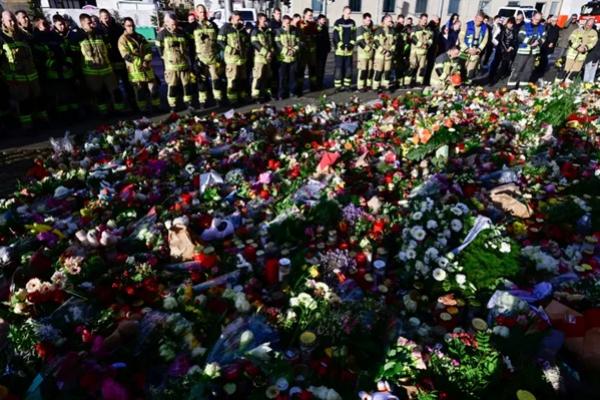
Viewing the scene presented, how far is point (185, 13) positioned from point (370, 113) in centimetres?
2006

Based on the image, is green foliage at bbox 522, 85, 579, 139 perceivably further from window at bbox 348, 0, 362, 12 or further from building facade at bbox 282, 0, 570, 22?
window at bbox 348, 0, 362, 12

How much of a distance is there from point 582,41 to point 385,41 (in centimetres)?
484

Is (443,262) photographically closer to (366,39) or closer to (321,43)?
(366,39)

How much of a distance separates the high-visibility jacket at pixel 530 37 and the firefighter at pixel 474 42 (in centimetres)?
86

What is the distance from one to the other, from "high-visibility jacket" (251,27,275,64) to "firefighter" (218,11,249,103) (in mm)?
210

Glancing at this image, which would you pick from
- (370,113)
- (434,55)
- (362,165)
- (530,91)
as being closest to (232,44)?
(370,113)

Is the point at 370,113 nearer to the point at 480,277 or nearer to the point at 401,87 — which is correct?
the point at 401,87

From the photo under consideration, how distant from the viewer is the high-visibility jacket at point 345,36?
953cm

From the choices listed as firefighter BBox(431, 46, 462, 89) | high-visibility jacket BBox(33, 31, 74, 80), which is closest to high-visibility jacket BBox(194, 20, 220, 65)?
high-visibility jacket BBox(33, 31, 74, 80)

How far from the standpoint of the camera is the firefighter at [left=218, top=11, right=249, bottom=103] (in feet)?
26.6

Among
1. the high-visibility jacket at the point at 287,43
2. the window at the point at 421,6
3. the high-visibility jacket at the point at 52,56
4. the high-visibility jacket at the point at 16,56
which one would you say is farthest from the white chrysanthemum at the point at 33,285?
the window at the point at 421,6

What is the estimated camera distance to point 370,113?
295 inches

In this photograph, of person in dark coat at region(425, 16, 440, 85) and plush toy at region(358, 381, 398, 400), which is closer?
plush toy at region(358, 381, 398, 400)

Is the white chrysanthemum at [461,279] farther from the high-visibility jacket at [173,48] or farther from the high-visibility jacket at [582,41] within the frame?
the high-visibility jacket at [582,41]
